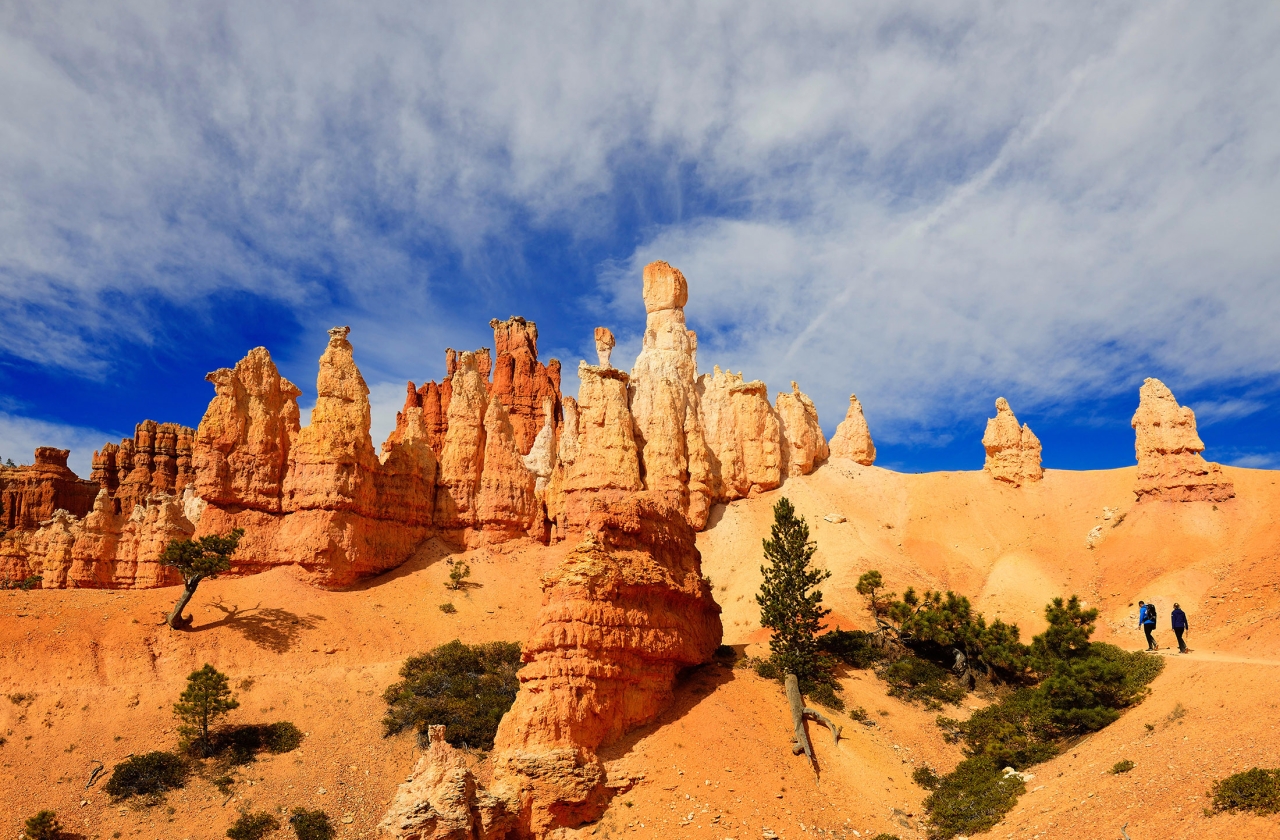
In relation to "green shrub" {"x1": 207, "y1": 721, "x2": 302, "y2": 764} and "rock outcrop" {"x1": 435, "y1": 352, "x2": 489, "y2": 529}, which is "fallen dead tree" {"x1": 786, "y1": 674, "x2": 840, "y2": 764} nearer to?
"green shrub" {"x1": 207, "y1": 721, "x2": 302, "y2": 764}

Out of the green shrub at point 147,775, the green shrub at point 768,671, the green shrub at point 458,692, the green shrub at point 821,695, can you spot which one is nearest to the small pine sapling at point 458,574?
the green shrub at point 458,692

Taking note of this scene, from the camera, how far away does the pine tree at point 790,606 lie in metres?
26.1

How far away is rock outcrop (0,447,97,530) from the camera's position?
6500cm

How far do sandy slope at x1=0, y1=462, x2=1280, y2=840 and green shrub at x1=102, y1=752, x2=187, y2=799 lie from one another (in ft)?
1.74

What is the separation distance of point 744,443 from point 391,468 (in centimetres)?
2468

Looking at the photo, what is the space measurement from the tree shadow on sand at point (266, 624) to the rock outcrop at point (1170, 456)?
4622 centimetres

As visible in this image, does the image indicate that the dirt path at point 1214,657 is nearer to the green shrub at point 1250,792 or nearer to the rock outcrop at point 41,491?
the green shrub at point 1250,792

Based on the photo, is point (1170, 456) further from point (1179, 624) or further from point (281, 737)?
point (281, 737)

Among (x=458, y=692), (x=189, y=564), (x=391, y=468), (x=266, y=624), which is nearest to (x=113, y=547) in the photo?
(x=189, y=564)

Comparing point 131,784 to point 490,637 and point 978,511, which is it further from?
point 978,511

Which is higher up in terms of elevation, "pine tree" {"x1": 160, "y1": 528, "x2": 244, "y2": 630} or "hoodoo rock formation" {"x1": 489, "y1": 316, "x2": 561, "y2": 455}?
"hoodoo rock formation" {"x1": 489, "y1": 316, "x2": 561, "y2": 455}

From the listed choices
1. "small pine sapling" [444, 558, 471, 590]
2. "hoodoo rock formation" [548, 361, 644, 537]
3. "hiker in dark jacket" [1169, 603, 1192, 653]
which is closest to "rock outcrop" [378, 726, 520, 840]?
"hiker in dark jacket" [1169, 603, 1192, 653]

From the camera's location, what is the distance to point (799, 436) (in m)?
55.3

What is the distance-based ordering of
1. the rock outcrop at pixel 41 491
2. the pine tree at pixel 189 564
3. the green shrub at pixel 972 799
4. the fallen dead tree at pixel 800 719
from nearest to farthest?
the green shrub at pixel 972 799
the fallen dead tree at pixel 800 719
the pine tree at pixel 189 564
the rock outcrop at pixel 41 491
